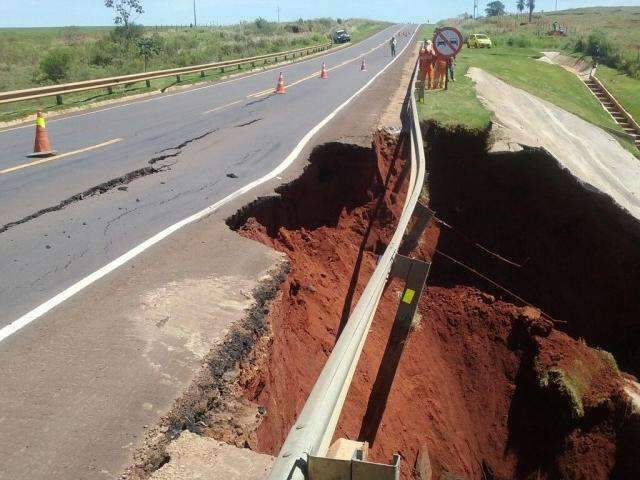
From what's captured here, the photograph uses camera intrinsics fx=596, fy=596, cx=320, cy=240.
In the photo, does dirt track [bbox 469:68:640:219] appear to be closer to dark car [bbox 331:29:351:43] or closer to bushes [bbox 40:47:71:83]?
bushes [bbox 40:47:71:83]

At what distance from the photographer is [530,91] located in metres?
24.2

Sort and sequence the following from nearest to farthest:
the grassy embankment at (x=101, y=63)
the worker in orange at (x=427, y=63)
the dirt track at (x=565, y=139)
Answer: the dirt track at (x=565, y=139) → the worker in orange at (x=427, y=63) → the grassy embankment at (x=101, y=63)

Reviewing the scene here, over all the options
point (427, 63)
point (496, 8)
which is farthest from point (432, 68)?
point (496, 8)

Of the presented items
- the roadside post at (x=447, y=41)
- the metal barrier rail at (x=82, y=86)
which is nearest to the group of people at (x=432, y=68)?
the roadside post at (x=447, y=41)

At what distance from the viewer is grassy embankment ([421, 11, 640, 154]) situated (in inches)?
543

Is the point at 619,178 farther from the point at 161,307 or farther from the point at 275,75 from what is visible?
the point at 275,75

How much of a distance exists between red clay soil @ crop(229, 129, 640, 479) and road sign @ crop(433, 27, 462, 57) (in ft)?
17.6

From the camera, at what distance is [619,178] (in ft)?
52.8

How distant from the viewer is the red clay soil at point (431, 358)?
7.23 metres

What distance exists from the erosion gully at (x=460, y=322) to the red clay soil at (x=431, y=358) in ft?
0.08

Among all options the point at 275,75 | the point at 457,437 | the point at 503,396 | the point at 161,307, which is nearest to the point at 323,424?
the point at 161,307

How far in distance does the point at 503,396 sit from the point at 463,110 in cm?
727

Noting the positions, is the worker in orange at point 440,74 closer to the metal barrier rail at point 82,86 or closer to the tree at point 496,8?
the metal barrier rail at point 82,86

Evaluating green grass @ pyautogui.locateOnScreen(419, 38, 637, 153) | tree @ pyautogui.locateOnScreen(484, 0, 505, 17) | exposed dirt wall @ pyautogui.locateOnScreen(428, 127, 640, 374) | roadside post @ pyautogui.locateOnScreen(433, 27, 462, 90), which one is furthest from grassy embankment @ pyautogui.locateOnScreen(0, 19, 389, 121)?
tree @ pyautogui.locateOnScreen(484, 0, 505, 17)
